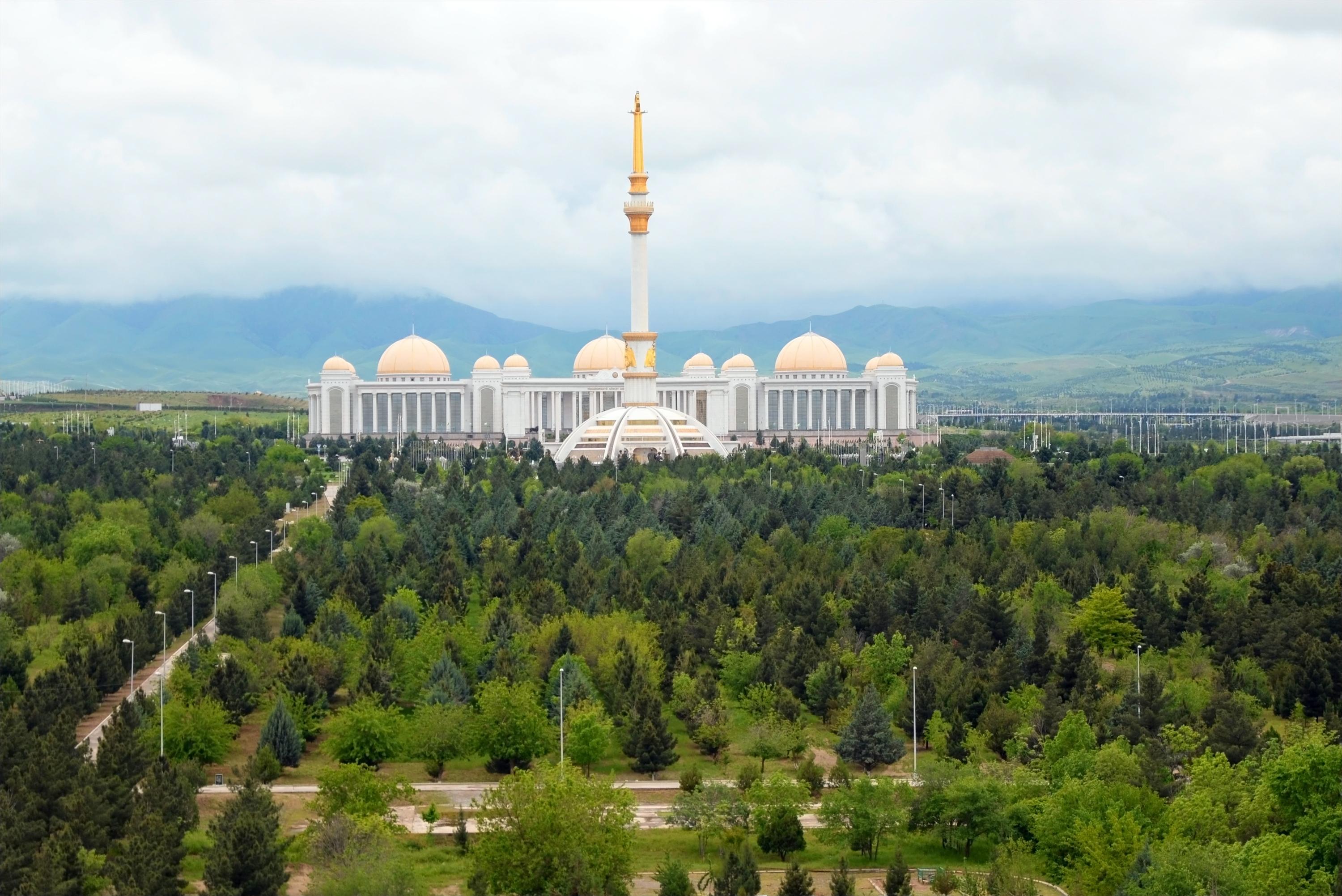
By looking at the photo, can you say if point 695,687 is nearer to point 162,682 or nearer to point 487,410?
point 162,682

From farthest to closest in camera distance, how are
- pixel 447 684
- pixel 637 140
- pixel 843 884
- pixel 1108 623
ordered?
1. pixel 637 140
2. pixel 1108 623
3. pixel 447 684
4. pixel 843 884

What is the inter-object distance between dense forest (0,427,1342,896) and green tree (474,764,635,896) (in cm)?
6

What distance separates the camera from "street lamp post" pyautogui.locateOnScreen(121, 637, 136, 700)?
159ft

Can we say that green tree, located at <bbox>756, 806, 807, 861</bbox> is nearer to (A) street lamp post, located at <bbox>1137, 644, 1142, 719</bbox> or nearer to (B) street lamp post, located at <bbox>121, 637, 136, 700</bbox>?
(A) street lamp post, located at <bbox>1137, 644, 1142, 719</bbox>

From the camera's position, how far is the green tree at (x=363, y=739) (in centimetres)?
4275

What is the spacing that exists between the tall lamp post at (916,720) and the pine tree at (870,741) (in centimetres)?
32

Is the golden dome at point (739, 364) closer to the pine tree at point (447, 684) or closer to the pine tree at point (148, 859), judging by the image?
the pine tree at point (447, 684)

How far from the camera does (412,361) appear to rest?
464 feet

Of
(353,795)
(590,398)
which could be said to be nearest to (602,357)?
(590,398)

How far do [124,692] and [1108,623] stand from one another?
2402 centimetres

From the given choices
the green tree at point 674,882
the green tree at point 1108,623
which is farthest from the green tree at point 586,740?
the green tree at point 1108,623

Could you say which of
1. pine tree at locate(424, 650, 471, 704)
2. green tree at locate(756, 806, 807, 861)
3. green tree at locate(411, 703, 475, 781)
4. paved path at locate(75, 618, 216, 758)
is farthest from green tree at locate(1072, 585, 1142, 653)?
paved path at locate(75, 618, 216, 758)

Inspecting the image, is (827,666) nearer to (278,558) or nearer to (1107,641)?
(1107,641)

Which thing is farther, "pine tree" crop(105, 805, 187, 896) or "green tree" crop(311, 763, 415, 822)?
"green tree" crop(311, 763, 415, 822)
